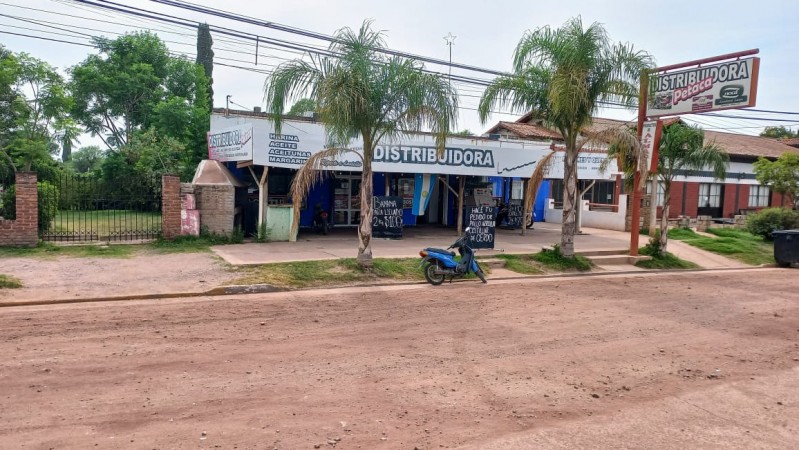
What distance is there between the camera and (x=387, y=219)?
17.7 meters

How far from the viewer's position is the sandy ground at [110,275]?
9477mm

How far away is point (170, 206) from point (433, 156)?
7889mm

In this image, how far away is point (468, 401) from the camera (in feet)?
17.6

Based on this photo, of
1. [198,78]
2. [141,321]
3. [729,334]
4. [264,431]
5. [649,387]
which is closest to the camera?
[264,431]

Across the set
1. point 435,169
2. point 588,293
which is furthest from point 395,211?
point 588,293

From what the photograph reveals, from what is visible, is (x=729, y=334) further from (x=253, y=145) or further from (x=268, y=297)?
(x=253, y=145)

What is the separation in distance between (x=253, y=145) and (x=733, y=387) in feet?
39.4

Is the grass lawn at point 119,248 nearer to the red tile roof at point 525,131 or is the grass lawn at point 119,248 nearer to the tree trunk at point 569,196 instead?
the tree trunk at point 569,196

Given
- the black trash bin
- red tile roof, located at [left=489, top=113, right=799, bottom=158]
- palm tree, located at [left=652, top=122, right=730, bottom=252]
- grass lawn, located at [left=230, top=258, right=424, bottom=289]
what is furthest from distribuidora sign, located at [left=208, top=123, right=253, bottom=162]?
red tile roof, located at [left=489, top=113, right=799, bottom=158]

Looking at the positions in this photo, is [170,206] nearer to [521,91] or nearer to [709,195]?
[521,91]

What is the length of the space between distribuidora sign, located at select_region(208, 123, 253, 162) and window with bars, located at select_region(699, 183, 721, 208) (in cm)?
2623

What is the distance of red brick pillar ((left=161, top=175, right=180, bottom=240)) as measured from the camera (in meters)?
14.5

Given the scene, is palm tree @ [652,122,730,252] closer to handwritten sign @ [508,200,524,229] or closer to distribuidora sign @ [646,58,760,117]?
distribuidora sign @ [646,58,760,117]

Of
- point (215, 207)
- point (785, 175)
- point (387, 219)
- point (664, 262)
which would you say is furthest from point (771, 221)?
point (215, 207)
